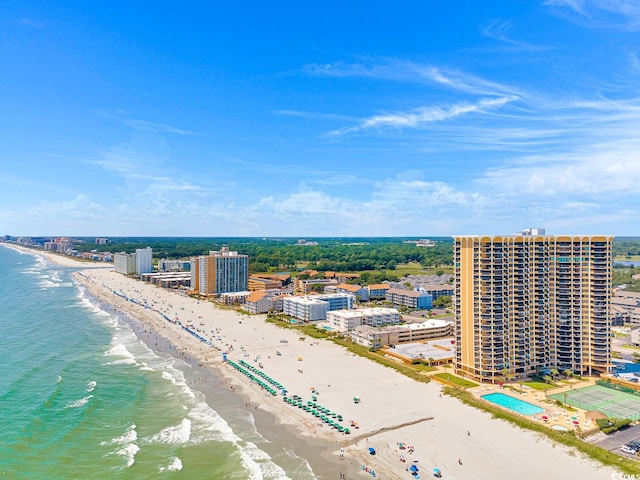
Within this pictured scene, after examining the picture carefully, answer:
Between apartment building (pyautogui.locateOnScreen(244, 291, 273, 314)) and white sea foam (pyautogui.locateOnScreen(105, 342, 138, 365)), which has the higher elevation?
apartment building (pyautogui.locateOnScreen(244, 291, 273, 314))

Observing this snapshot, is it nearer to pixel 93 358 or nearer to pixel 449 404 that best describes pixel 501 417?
pixel 449 404

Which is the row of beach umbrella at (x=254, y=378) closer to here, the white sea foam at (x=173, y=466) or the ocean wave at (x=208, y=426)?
the ocean wave at (x=208, y=426)

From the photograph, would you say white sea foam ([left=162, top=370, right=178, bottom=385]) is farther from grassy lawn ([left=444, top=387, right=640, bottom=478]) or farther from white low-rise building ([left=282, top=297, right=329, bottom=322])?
white low-rise building ([left=282, top=297, right=329, bottom=322])

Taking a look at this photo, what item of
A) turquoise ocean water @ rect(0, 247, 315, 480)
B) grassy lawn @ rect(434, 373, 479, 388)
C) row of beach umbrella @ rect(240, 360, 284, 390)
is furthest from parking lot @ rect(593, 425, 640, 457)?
row of beach umbrella @ rect(240, 360, 284, 390)

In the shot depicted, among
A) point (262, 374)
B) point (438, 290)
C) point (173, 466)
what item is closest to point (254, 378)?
point (262, 374)

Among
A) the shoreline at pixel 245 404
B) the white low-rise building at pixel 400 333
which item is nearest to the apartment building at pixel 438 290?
the white low-rise building at pixel 400 333
